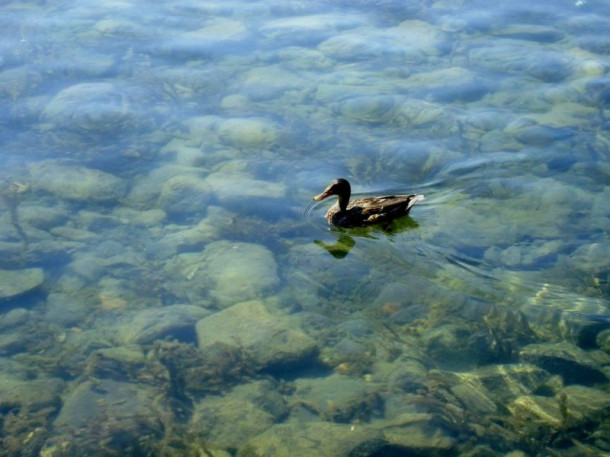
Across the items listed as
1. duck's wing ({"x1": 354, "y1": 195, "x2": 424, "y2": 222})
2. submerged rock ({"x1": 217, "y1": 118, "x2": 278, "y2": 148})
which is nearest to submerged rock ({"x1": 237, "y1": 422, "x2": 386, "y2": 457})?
duck's wing ({"x1": 354, "y1": 195, "x2": 424, "y2": 222})

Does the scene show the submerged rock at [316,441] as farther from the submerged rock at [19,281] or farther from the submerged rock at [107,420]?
the submerged rock at [19,281]

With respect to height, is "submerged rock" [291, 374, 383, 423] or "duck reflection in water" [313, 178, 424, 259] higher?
"duck reflection in water" [313, 178, 424, 259]

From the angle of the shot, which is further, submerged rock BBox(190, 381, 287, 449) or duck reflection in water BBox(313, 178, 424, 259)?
duck reflection in water BBox(313, 178, 424, 259)

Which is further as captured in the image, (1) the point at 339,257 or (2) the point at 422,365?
(1) the point at 339,257

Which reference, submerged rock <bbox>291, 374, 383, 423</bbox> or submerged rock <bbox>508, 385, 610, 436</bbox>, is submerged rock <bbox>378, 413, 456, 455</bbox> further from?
submerged rock <bbox>508, 385, 610, 436</bbox>

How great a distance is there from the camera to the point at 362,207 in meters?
8.22

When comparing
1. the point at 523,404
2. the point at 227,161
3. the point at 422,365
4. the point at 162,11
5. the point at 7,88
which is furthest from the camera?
the point at 162,11

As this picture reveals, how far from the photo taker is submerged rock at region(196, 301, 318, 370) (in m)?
6.55

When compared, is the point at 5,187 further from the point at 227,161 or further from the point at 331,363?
the point at 331,363

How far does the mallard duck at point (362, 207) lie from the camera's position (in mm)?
8070

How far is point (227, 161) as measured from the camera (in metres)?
9.41

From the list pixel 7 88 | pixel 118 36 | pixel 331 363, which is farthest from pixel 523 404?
pixel 118 36

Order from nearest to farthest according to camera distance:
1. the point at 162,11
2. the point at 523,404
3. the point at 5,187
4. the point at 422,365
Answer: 1. the point at 523,404
2. the point at 422,365
3. the point at 5,187
4. the point at 162,11

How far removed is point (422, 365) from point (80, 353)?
2.97 meters
